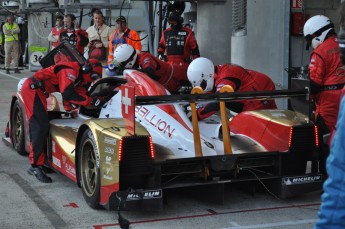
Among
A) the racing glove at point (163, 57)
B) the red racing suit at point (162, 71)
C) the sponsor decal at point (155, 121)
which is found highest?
the racing glove at point (163, 57)

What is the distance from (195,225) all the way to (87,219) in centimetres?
89

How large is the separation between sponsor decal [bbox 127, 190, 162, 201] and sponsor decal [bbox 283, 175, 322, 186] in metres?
1.15

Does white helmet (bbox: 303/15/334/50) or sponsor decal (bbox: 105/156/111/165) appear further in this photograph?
white helmet (bbox: 303/15/334/50)

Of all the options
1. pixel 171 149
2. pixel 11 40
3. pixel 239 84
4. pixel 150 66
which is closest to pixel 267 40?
pixel 150 66

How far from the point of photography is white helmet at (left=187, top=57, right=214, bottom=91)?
270 inches

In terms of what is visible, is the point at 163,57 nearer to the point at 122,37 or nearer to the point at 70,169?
the point at 122,37

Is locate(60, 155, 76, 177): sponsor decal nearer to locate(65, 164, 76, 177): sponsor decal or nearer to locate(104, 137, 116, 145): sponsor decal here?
locate(65, 164, 76, 177): sponsor decal

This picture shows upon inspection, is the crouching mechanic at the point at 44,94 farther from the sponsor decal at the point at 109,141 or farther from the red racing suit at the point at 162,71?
the red racing suit at the point at 162,71

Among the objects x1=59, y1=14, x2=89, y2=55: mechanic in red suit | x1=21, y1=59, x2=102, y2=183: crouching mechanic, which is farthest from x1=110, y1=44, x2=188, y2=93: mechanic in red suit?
x1=59, y1=14, x2=89, y2=55: mechanic in red suit

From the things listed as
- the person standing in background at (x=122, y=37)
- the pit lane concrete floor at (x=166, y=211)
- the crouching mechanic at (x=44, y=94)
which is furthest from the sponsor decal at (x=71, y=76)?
the person standing in background at (x=122, y=37)

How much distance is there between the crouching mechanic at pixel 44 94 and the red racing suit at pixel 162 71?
1.70m

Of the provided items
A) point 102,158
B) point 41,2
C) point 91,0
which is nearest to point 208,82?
point 102,158

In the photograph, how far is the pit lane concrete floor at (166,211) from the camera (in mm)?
5270

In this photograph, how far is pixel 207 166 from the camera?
541 cm
